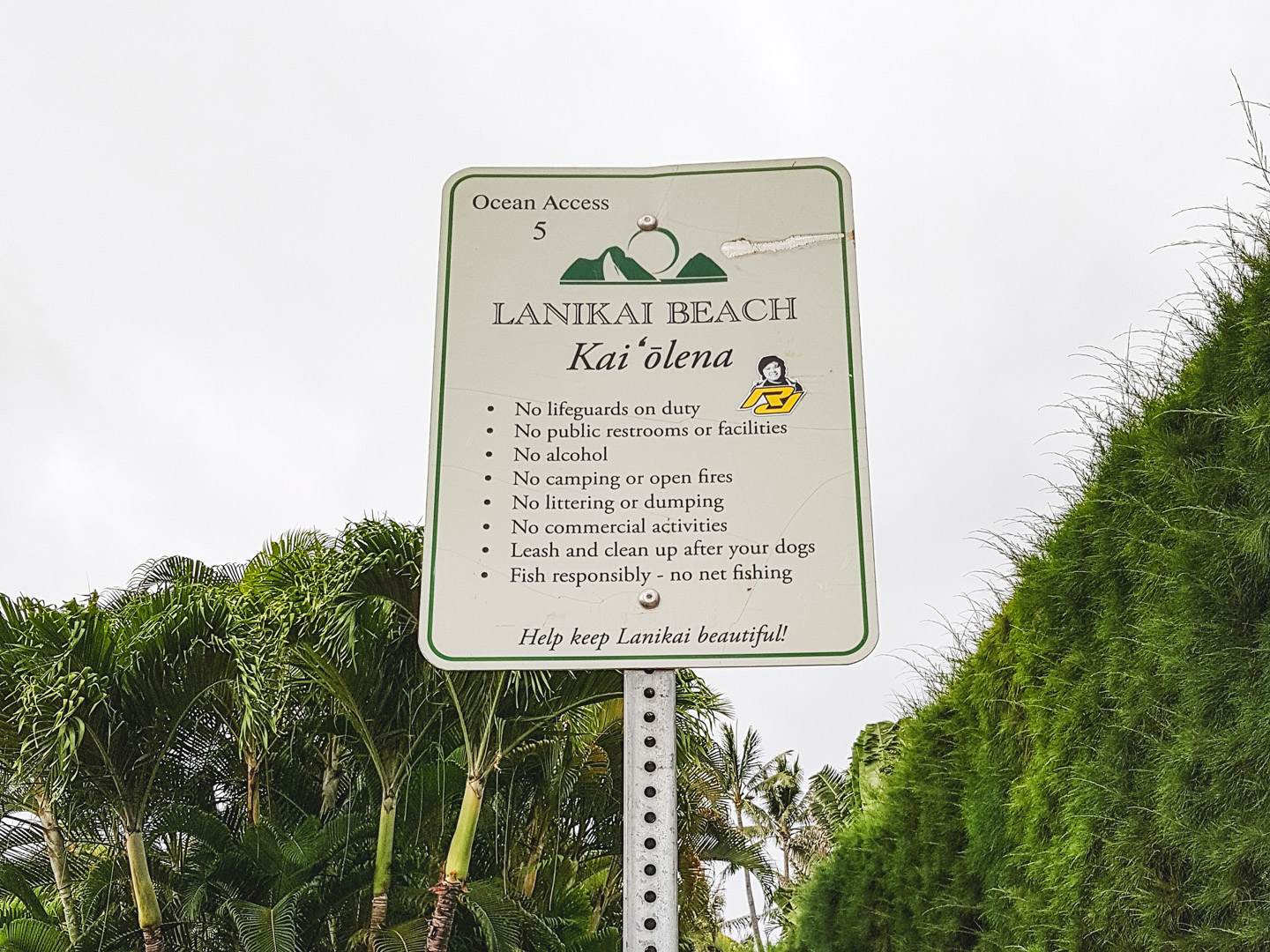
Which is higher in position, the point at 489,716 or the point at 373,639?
the point at 373,639

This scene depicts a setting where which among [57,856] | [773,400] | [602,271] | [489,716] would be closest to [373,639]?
[489,716]

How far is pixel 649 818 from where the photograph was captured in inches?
47.9

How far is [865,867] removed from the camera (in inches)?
217

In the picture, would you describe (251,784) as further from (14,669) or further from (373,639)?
(373,639)

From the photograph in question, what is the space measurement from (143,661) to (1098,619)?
529cm

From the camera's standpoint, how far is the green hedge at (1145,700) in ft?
7.36

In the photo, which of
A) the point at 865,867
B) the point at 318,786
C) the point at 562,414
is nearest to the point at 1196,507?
the point at 562,414

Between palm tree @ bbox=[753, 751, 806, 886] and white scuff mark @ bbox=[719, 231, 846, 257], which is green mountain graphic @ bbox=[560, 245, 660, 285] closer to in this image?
white scuff mark @ bbox=[719, 231, 846, 257]

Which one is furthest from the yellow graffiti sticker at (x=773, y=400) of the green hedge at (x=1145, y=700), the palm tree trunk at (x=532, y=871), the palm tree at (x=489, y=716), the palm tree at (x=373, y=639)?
the palm tree trunk at (x=532, y=871)

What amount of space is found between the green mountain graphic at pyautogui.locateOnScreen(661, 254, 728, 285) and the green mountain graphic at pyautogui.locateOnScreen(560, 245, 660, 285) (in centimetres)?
3

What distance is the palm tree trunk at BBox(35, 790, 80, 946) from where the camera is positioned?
23.2 ft

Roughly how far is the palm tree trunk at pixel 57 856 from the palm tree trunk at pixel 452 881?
2.84 metres

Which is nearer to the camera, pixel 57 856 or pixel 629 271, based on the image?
pixel 629 271

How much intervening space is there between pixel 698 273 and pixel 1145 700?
1.96 metres
